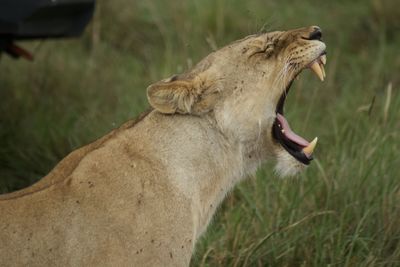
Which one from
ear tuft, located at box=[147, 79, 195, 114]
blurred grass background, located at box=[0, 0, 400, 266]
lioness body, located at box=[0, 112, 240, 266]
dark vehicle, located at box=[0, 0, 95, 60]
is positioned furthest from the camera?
dark vehicle, located at box=[0, 0, 95, 60]

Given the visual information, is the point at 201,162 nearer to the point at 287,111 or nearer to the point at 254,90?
the point at 254,90

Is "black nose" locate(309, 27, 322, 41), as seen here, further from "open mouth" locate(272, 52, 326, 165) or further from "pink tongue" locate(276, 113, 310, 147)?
"pink tongue" locate(276, 113, 310, 147)

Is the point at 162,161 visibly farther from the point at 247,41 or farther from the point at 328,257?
the point at 328,257

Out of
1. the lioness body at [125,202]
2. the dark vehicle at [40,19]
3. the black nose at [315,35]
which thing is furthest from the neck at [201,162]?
the dark vehicle at [40,19]

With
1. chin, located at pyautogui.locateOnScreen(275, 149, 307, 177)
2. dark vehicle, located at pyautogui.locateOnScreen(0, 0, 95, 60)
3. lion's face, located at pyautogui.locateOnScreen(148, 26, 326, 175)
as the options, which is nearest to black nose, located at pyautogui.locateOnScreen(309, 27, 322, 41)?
lion's face, located at pyautogui.locateOnScreen(148, 26, 326, 175)

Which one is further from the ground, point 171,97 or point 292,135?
point 171,97

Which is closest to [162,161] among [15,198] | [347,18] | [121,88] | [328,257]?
[15,198]

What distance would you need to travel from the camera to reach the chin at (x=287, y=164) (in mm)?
3812

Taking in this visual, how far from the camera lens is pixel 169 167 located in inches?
140

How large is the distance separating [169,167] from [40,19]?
5.46ft

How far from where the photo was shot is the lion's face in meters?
3.62

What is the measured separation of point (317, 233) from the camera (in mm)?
4395

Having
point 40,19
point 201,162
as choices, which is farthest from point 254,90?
point 40,19

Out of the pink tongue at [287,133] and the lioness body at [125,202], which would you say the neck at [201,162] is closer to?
the lioness body at [125,202]
